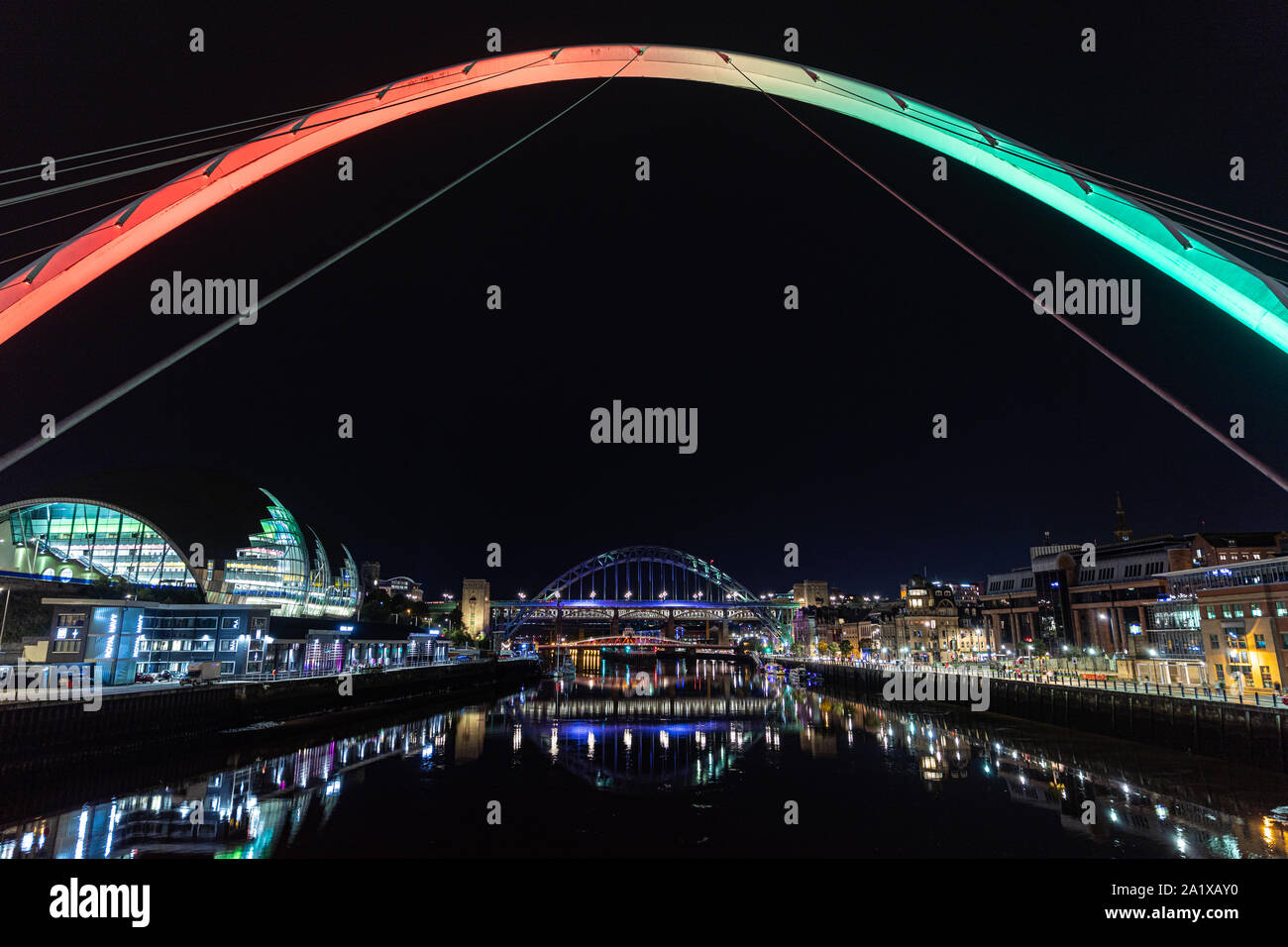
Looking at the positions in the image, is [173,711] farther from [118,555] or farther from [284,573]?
[284,573]

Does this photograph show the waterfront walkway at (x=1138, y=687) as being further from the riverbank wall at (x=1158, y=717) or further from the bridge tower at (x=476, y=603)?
the bridge tower at (x=476, y=603)

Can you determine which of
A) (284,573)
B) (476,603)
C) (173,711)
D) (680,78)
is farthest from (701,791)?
(476,603)

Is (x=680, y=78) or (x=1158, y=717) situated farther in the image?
(x=1158, y=717)

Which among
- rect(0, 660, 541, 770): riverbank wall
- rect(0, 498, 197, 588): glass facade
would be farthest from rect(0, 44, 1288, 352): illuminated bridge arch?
rect(0, 498, 197, 588): glass facade

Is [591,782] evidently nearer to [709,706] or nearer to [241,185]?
[241,185]

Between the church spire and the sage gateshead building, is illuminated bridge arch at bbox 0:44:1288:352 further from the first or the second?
the church spire

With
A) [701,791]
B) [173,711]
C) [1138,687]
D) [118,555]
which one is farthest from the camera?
[118,555]
